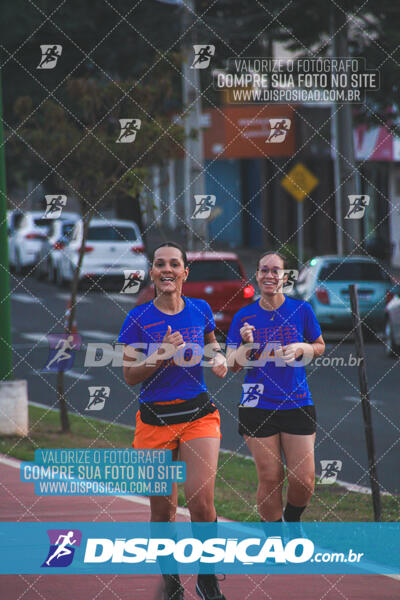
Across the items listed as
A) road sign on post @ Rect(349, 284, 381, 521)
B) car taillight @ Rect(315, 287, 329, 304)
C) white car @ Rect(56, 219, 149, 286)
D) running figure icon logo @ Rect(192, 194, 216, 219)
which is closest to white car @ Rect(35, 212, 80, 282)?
white car @ Rect(56, 219, 149, 286)

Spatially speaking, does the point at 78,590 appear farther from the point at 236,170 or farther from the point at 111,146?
the point at 236,170

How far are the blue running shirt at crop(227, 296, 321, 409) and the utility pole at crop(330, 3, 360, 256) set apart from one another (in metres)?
17.9

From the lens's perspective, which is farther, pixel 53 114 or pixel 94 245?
pixel 94 245

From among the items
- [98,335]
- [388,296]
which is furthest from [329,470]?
[98,335]

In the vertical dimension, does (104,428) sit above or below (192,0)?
below

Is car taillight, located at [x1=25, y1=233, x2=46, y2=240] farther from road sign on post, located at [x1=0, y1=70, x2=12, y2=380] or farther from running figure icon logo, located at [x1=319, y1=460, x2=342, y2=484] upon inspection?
running figure icon logo, located at [x1=319, y1=460, x2=342, y2=484]

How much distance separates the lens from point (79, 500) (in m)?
9.91

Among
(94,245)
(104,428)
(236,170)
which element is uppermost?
(236,170)

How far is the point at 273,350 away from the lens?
24.2ft

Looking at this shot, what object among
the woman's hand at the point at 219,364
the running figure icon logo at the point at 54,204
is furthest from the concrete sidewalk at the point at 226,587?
the running figure icon logo at the point at 54,204

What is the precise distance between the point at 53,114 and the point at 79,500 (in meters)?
5.90

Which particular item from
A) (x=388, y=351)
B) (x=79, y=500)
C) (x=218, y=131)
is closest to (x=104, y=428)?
(x=79, y=500)

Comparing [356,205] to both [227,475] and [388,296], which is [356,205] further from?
[388,296]

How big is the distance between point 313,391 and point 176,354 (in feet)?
34.5
